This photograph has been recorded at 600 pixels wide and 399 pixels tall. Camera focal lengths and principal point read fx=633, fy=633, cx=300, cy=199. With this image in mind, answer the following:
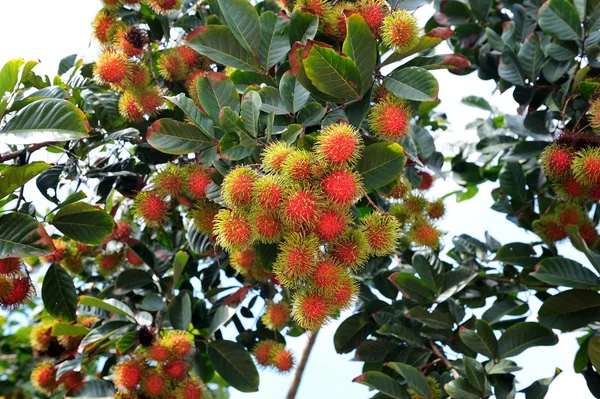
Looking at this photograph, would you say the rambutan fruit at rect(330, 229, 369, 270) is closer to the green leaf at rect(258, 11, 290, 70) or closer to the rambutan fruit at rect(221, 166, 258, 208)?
the rambutan fruit at rect(221, 166, 258, 208)

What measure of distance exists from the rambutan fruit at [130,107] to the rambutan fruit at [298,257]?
796 millimetres

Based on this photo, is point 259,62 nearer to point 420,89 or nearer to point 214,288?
point 420,89

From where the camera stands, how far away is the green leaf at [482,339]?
1830 mm

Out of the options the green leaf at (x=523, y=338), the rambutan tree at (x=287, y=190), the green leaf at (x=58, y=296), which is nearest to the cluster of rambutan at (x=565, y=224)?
the rambutan tree at (x=287, y=190)

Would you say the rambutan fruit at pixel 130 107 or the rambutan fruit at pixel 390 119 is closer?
the rambutan fruit at pixel 390 119

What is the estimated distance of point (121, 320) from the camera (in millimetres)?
2096

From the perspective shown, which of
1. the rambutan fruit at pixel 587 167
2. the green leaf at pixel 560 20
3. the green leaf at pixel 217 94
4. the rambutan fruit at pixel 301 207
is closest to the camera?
the rambutan fruit at pixel 301 207

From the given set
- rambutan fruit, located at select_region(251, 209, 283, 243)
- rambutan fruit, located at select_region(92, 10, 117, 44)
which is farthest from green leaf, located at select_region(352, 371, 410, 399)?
rambutan fruit, located at select_region(92, 10, 117, 44)

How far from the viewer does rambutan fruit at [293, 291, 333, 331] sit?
51.5 inches

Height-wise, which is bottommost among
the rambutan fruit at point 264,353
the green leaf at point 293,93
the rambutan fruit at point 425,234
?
the rambutan fruit at point 264,353

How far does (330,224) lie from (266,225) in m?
0.13

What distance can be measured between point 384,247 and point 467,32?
1.63m

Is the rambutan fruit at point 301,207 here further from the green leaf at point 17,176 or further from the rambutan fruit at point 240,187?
the green leaf at point 17,176

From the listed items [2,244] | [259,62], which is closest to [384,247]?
[259,62]
